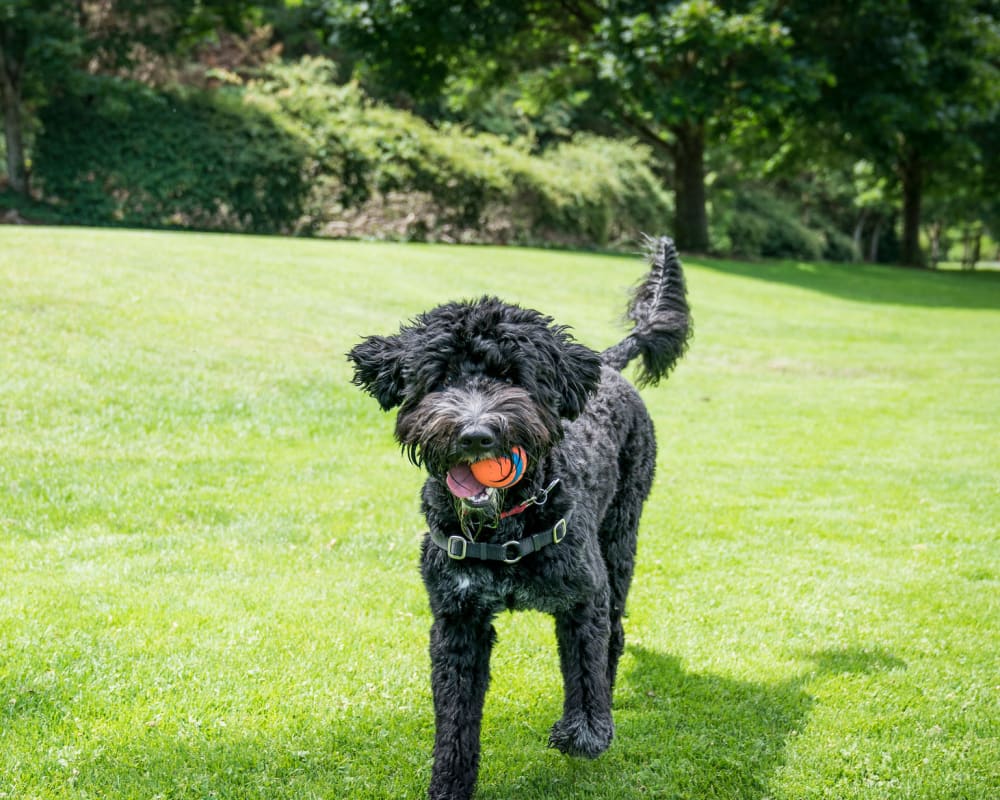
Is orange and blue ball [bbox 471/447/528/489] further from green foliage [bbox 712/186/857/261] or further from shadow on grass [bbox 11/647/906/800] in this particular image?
green foliage [bbox 712/186/857/261]

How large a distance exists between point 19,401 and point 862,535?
297 inches

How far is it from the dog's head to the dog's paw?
106cm

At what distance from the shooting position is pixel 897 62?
2461cm

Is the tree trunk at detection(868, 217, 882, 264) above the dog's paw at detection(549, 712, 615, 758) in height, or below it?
above

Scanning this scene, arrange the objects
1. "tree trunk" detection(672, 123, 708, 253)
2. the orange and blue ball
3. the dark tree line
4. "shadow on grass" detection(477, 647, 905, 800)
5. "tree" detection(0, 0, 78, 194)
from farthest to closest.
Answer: "tree trunk" detection(672, 123, 708, 253)
the dark tree line
"tree" detection(0, 0, 78, 194)
"shadow on grass" detection(477, 647, 905, 800)
the orange and blue ball

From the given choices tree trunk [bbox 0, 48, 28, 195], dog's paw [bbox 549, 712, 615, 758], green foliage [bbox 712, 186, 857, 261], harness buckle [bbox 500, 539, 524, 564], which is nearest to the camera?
harness buckle [bbox 500, 539, 524, 564]

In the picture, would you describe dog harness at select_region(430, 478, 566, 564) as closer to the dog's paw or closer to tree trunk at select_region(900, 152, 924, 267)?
the dog's paw

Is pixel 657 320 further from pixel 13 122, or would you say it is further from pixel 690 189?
pixel 690 189

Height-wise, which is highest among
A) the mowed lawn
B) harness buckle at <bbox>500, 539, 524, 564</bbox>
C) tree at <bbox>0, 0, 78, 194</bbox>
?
tree at <bbox>0, 0, 78, 194</bbox>

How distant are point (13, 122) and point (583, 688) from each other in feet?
77.6

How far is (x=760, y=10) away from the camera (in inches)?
882

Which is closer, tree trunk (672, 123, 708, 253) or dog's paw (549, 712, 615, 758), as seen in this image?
dog's paw (549, 712, 615, 758)

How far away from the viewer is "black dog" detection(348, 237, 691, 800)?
11.7 feet

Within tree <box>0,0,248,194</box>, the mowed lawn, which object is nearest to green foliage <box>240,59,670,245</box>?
tree <box>0,0,248,194</box>
